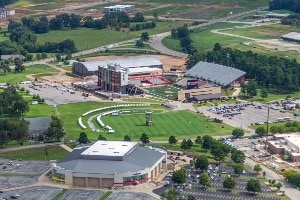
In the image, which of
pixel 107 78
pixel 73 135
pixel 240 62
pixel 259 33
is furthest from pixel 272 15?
pixel 73 135

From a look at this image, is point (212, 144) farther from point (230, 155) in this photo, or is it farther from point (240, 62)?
point (240, 62)

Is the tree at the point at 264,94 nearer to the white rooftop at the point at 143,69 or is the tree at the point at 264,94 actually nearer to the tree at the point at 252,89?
the tree at the point at 252,89

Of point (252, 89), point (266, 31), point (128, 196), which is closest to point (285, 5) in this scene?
point (266, 31)

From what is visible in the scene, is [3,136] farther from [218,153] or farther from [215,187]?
[215,187]

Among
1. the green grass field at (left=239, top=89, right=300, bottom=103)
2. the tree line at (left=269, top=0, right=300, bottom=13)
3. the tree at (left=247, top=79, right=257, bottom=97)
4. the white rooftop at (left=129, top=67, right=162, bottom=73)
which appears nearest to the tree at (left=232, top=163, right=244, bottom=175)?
the green grass field at (left=239, top=89, right=300, bottom=103)

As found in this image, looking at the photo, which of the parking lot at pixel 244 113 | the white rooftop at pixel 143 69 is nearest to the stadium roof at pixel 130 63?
the white rooftop at pixel 143 69
